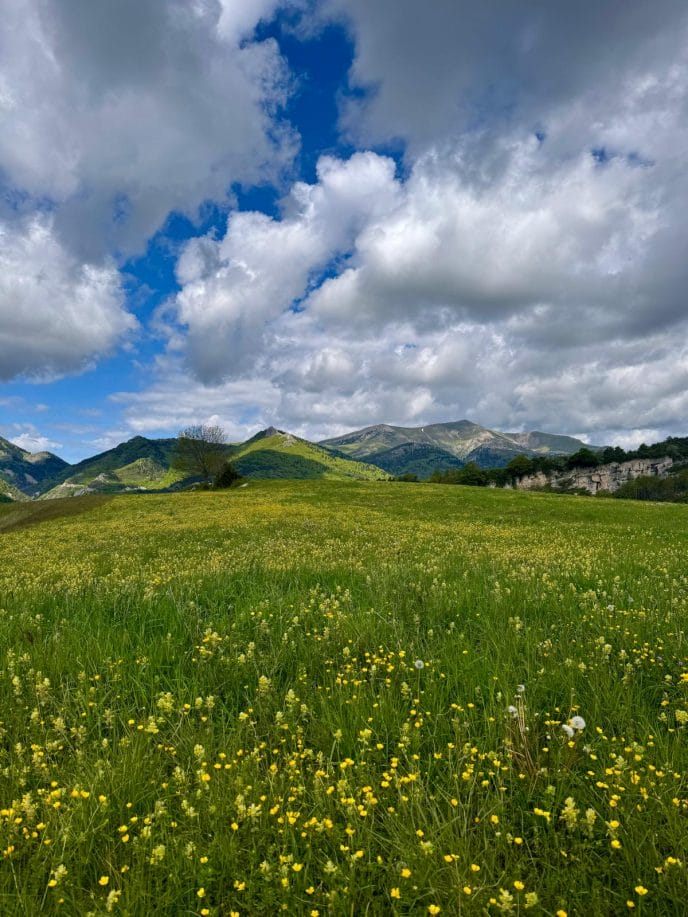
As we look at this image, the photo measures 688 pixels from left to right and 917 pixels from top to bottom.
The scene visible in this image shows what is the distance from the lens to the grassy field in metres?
2.85

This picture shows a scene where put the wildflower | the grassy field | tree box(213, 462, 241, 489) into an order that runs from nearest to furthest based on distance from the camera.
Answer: the grassy field → the wildflower → tree box(213, 462, 241, 489)

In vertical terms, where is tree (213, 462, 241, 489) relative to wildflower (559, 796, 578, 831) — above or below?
above

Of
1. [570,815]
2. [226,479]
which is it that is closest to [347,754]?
[570,815]

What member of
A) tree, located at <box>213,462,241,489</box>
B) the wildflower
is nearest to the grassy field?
the wildflower

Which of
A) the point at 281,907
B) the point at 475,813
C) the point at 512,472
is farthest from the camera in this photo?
the point at 512,472

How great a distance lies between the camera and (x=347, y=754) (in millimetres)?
4215

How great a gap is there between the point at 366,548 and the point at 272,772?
15.5m

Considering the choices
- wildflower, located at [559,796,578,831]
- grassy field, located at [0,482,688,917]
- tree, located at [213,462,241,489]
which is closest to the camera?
grassy field, located at [0,482,688,917]

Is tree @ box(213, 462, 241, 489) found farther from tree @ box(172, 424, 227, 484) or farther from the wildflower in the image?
the wildflower

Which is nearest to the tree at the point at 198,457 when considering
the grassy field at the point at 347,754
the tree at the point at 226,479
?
the tree at the point at 226,479

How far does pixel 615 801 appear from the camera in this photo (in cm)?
334

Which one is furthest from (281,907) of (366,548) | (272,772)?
(366,548)

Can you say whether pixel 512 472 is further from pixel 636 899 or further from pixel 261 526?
pixel 636 899

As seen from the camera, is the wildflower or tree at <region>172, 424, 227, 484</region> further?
tree at <region>172, 424, 227, 484</region>
